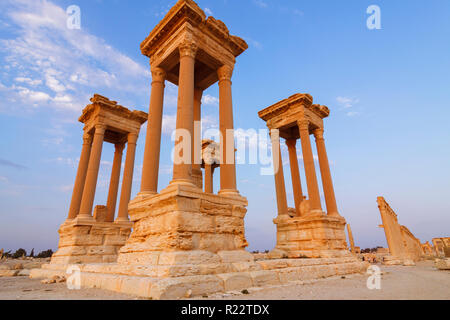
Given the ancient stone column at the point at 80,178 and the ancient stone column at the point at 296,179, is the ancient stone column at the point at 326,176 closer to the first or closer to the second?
the ancient stone column at the point at 296,179

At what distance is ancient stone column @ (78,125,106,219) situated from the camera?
563 inches

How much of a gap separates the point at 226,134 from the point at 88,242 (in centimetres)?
1034

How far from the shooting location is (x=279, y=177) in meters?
16.5

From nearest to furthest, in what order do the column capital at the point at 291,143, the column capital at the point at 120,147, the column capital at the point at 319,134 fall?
the column capital at the point at 319,134, the column capital at the point at 120,147, the column capital at the point at 291,143

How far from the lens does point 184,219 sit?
266 inches

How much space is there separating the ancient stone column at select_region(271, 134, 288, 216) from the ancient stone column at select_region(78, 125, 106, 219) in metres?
11.7

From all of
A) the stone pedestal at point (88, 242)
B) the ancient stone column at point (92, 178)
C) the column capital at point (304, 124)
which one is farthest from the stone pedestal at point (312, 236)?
the ancient stone column at point (92, 178)

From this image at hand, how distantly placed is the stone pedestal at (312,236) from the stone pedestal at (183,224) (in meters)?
6.98

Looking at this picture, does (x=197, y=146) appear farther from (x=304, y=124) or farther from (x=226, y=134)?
(x=304, y=124)

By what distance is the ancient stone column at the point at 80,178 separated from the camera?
1536 centimetres

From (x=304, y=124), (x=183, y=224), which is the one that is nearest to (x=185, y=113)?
(x=183, y=224)
